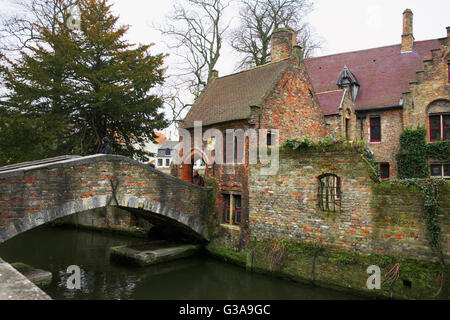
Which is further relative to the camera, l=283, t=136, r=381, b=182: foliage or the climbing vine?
l=283, t=136, r=381, b=182: foliage

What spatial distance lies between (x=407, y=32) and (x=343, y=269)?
1808 cm

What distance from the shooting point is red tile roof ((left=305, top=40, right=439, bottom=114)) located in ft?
63.3

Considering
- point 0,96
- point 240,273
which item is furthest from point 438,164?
point 0,96

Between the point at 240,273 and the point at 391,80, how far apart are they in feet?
50.2

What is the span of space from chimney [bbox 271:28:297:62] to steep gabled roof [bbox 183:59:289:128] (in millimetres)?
1163

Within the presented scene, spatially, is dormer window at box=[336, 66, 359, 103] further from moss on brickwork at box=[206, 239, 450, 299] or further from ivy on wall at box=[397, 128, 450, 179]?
moss on brickwork at box=[206, 239, 450, 299]

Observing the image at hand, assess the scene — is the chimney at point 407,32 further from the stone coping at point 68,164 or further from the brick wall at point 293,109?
the stone coping at point 68,164

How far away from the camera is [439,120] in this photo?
17031 mm

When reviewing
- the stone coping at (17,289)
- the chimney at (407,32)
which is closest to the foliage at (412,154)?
the chimney at (407,32)

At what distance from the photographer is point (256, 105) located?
1178cm

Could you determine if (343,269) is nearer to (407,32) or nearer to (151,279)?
(151,279)

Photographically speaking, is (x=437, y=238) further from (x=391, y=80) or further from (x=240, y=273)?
(x=391, y=80)

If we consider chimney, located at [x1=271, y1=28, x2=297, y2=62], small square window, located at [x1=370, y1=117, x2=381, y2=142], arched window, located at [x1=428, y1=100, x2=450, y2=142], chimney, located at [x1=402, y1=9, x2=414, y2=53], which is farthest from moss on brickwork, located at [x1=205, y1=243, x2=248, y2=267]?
chimney, located at [x1=402, y1=9, x2=414, y2=53]

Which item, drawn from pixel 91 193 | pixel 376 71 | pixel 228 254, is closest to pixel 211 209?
pixel 228 254
